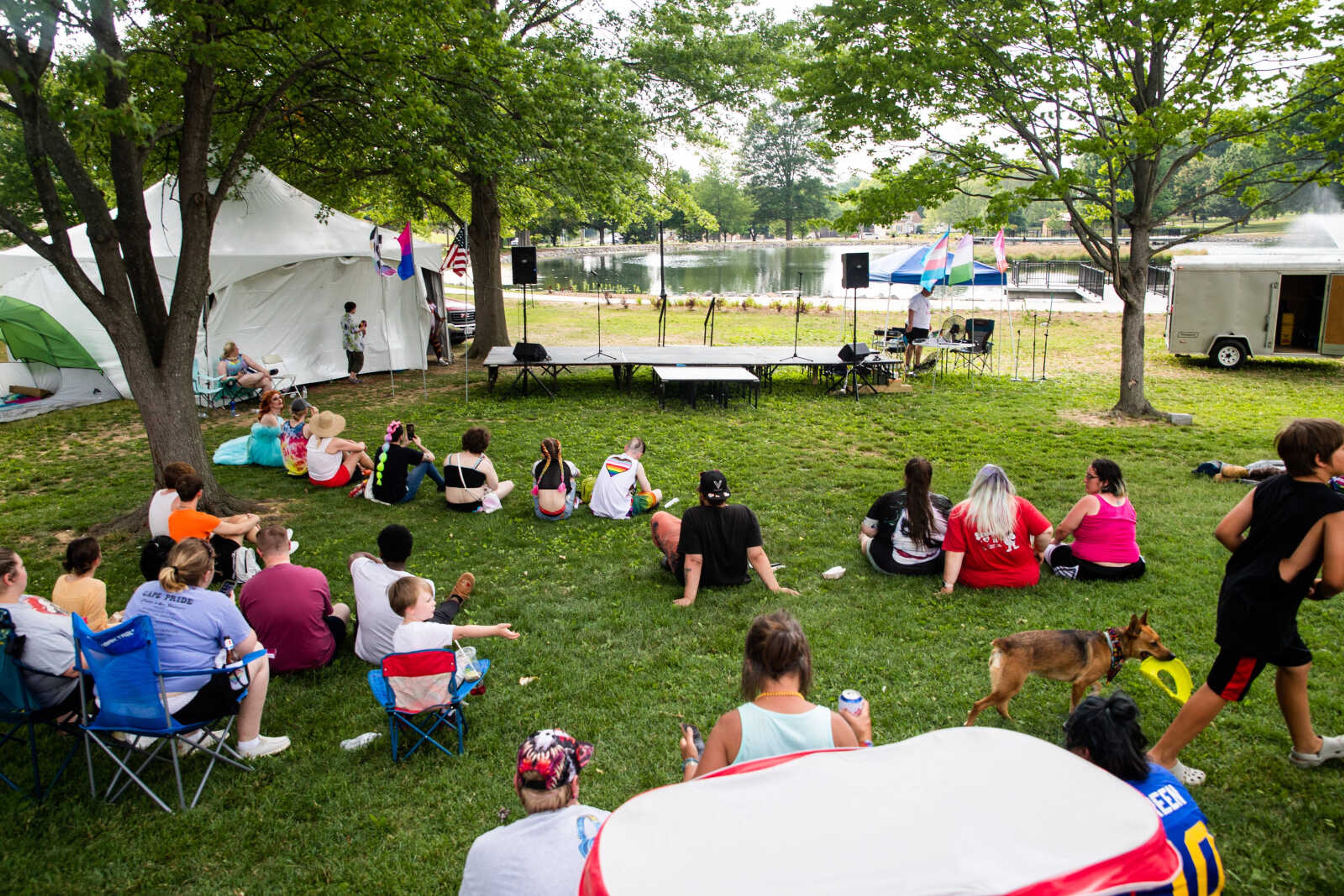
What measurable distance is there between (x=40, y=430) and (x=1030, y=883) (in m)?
13.7

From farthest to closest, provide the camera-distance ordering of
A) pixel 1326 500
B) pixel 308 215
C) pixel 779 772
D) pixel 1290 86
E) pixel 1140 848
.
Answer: pixel 308 215, pixel 1290 86, pixel 1326 500, pixel 779 772, pixel 1140 848

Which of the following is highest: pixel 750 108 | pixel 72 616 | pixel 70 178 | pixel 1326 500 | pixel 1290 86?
pixel 750 108

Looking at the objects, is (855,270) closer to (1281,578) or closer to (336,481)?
(336,481)

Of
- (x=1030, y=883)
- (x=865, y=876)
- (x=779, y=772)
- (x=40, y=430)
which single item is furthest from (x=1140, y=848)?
(x=40, y=430)

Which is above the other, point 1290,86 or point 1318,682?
point 1290,86

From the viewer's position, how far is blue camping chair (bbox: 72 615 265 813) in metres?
3.49

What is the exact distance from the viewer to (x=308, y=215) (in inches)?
567

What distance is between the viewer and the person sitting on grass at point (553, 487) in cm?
759

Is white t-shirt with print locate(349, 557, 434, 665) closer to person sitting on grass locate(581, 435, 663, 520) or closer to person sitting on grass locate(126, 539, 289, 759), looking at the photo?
person sitting on grass locate(126, 539, 289, 759)

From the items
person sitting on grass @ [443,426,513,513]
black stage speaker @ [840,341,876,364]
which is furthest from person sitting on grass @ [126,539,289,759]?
black stage speaker @ [840,341,876,364]

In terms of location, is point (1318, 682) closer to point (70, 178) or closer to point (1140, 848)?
point (1140, 848)

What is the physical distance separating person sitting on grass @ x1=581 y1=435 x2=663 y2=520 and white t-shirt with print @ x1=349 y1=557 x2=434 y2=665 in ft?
9.97

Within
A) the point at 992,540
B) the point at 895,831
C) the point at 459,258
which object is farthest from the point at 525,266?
the point at 895,831

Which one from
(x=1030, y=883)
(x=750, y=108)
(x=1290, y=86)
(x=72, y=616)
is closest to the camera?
(x=1030, y=883)
